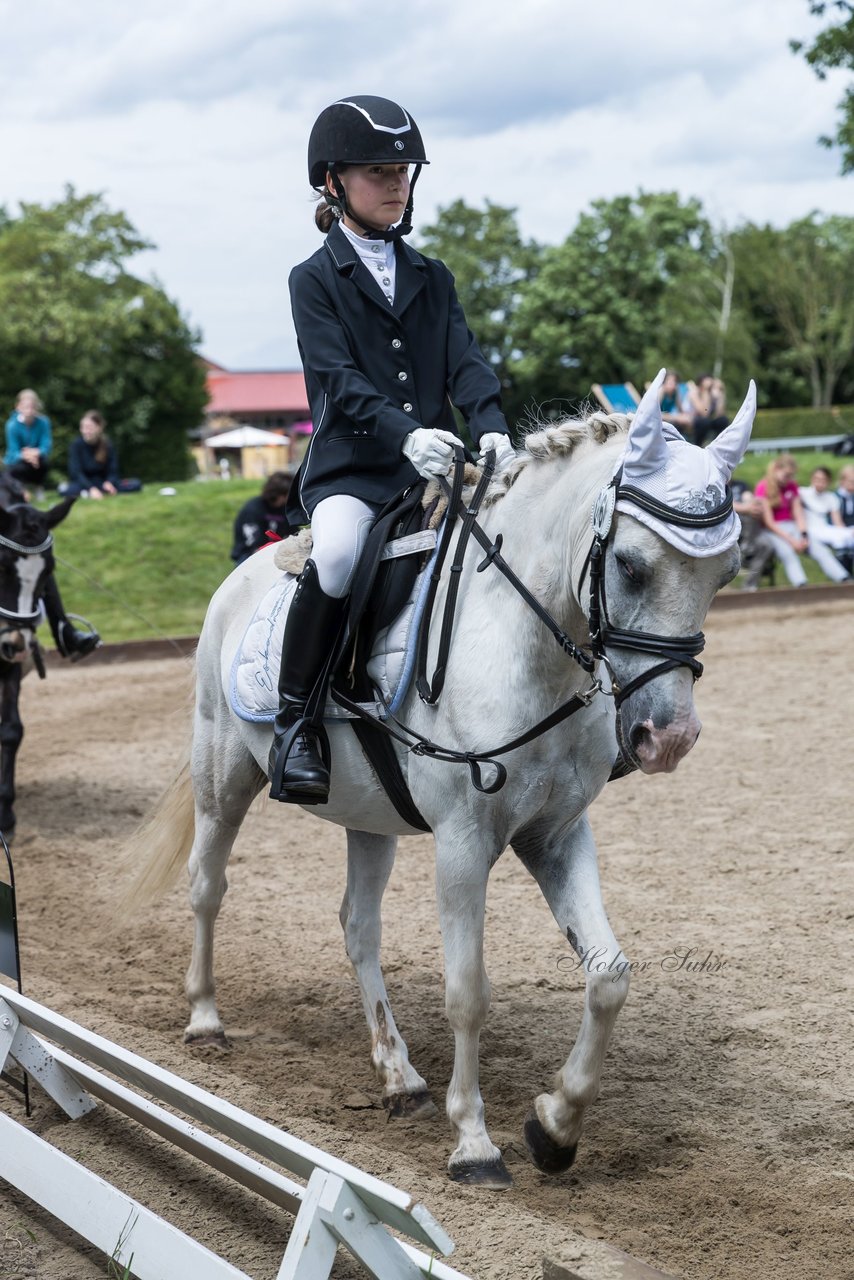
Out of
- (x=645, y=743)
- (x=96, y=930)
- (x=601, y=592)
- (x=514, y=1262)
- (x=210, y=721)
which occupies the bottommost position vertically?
(x=96, y=930)

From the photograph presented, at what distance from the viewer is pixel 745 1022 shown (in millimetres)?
5164

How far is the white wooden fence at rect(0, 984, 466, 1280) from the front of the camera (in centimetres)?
299

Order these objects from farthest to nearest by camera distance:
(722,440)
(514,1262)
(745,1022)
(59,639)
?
1. (59,639)
2. (745,1022)
3. (722,440)
4. (514,1262)

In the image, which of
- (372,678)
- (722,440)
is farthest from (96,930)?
(722,440)

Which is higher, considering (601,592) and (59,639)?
(601,592)

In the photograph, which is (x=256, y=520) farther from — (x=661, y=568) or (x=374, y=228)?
(x=661, y=568)

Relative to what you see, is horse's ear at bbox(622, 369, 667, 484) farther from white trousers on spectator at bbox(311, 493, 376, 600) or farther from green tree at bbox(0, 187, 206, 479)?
green tree at bbox(0, 187, 206, 479)

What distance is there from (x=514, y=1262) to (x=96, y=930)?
3.93 m

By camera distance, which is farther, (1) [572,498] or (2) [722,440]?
(1) [572,498]

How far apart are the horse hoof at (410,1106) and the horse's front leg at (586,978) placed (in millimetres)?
588

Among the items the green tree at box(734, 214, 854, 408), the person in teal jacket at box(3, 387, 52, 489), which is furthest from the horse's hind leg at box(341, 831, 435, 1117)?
the green tree at box(734, 214, 854, 408)

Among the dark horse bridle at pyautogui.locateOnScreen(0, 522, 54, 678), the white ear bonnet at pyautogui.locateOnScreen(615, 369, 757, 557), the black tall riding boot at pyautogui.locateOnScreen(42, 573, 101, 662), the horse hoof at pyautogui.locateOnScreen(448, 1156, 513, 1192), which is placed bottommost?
the horse hoof at pyautogui.locateOnScreen(448, 1156, 513, 1192)

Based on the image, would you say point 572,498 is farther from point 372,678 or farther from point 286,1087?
point 286,1087

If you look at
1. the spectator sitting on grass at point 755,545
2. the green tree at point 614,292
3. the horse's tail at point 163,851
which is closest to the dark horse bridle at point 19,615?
the horse's tail at point 163,851
